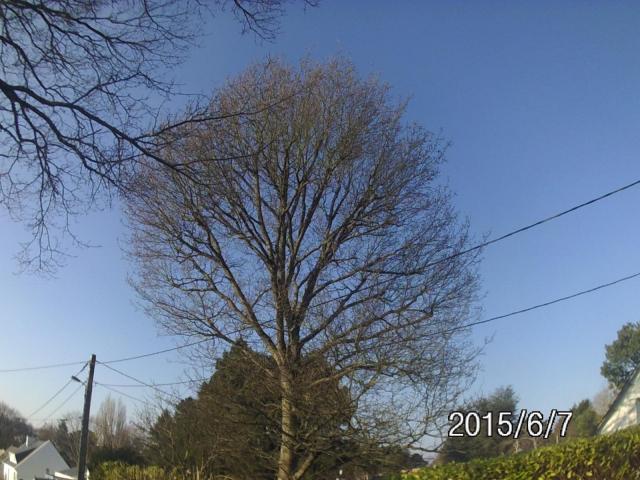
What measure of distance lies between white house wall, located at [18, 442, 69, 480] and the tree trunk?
183 feet

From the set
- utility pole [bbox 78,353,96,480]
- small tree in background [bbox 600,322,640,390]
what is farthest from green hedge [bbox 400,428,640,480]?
small tree in background [bbox 600,322,640,390]

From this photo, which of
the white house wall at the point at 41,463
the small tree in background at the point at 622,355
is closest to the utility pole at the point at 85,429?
the small tree in background at the point at 622,355

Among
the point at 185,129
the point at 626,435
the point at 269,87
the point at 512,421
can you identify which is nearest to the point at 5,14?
the point at 185,129

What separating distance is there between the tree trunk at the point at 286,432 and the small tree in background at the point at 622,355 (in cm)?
2557

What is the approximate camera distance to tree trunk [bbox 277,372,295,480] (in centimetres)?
1197

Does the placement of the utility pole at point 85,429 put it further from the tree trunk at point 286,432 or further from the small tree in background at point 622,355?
the small tree in background at point 622,355

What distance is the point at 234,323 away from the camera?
12984 millimetres

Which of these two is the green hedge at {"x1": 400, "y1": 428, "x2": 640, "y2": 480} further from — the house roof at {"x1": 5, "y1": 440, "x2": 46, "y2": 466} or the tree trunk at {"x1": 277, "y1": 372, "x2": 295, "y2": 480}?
the house roof at {"x1": 5, "y1": 440, "x2": 46, "y2": 466}

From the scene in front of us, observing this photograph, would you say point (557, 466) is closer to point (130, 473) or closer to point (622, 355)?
point (130, 473)

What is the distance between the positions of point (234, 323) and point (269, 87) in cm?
505

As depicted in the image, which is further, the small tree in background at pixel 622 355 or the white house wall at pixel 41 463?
the white house wall at pixel 41 463

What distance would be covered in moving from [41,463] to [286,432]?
2382 inches

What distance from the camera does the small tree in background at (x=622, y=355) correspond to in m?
31.8

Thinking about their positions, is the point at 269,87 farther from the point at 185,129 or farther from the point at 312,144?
the point at 185,129
